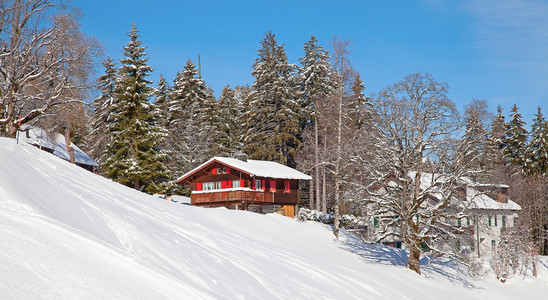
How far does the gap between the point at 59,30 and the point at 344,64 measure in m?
16.9

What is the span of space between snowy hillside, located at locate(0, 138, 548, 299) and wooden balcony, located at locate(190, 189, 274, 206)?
1765cm

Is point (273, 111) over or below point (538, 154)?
over

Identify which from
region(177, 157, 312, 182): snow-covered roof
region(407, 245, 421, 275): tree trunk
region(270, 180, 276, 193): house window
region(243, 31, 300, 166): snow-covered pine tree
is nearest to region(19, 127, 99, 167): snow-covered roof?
region(177, 157, 312, 182): snow-covered roof

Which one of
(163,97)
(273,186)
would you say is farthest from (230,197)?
(163,97)

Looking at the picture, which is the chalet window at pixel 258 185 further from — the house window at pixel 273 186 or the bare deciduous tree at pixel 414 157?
the bare deciduous tree at pixel 414 157

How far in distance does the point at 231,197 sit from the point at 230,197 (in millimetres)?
113

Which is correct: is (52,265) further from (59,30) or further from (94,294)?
Answer: (59,30)

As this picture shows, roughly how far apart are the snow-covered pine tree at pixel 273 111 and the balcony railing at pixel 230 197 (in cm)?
1124

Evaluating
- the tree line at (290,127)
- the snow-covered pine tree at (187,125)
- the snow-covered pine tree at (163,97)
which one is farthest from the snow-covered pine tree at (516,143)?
the snow-covered pine tree at (163,97)

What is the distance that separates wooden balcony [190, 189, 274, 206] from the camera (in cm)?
4112

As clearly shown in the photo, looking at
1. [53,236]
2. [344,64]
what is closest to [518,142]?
[344,64]

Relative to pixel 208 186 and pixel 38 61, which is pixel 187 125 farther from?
pixel 38 61

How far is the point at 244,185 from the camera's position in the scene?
138 feet

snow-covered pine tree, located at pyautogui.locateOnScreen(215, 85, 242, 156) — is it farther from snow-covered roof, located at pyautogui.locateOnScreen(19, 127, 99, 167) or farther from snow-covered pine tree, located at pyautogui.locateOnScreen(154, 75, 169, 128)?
snow-covered roof, located at pyautogui.locateOnScreen(19, 127, 99, 167)
